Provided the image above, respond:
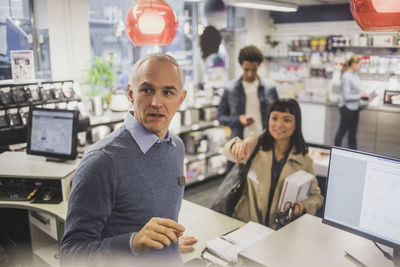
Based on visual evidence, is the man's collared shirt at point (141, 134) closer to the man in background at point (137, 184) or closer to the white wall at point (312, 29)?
the man in background at point (137, 184)

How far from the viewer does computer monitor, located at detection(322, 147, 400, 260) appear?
1.41m

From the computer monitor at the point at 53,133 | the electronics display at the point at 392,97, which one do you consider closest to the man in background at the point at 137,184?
the computer monitor at the point at 53,133

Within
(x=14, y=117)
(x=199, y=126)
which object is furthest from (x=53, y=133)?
(x=199, y=126)

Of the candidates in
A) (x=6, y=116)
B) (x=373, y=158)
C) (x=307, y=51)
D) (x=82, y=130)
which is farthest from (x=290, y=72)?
(x=373, y=158)

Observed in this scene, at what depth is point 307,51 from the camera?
734 cm

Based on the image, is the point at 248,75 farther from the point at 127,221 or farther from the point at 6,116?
the point at 127,221

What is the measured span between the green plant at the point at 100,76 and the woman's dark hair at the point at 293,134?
251 centimetres

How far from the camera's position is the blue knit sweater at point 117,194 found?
47.5 inches

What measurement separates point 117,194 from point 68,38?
3646 millimetres

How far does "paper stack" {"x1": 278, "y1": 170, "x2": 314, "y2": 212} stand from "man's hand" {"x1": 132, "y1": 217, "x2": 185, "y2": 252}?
103 cm

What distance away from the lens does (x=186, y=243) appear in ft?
6.35

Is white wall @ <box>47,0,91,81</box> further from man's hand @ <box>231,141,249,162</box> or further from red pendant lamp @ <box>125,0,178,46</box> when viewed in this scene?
man's hand @ <box>231,141,249,162</box>

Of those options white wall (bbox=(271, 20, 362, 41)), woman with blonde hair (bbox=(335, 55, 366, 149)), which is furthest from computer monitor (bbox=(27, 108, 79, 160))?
white wall (bbox=(271, 20, 362, 41))

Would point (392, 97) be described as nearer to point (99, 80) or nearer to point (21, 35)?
point (99, 80)
